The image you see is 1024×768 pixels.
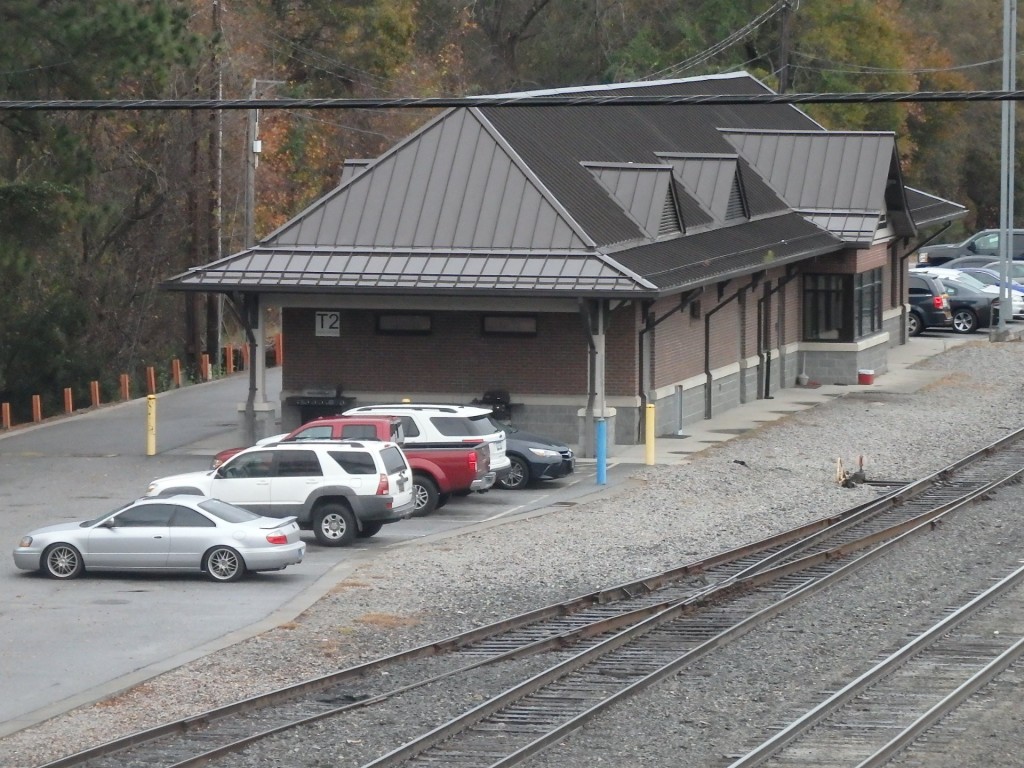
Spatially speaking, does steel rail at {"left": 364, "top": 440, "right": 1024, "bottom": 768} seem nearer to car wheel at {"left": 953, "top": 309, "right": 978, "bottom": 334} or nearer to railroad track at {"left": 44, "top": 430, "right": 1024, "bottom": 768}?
railroad track at {"left": 44, "top": 430, "right": 1024, "bottom": 768}

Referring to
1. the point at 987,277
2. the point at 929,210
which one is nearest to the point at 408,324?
→ the point at 929,210

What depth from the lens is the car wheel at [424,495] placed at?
2666cm

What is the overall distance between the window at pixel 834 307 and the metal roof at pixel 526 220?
1.79 metres

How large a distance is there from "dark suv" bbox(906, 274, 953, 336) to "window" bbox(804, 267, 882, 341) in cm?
1217

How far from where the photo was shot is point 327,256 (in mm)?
32594

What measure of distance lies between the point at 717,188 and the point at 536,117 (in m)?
4.51

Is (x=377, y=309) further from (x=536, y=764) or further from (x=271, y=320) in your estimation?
(x=271, y=320)

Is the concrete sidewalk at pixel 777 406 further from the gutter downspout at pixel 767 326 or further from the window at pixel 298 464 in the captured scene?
the window at pixel 298 464

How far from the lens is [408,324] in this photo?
3303 centimetres

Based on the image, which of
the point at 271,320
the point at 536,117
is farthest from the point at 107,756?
the point at 271,320

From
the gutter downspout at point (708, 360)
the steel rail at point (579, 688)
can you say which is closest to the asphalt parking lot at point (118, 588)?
the steel rail at point (579, 688)

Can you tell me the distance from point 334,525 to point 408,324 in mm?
9381

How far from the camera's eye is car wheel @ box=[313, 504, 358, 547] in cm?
2406

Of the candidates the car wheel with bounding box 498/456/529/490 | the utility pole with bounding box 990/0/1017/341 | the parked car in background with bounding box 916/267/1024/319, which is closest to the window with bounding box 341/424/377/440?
the car wheel with bounding box 498/456/529/490
